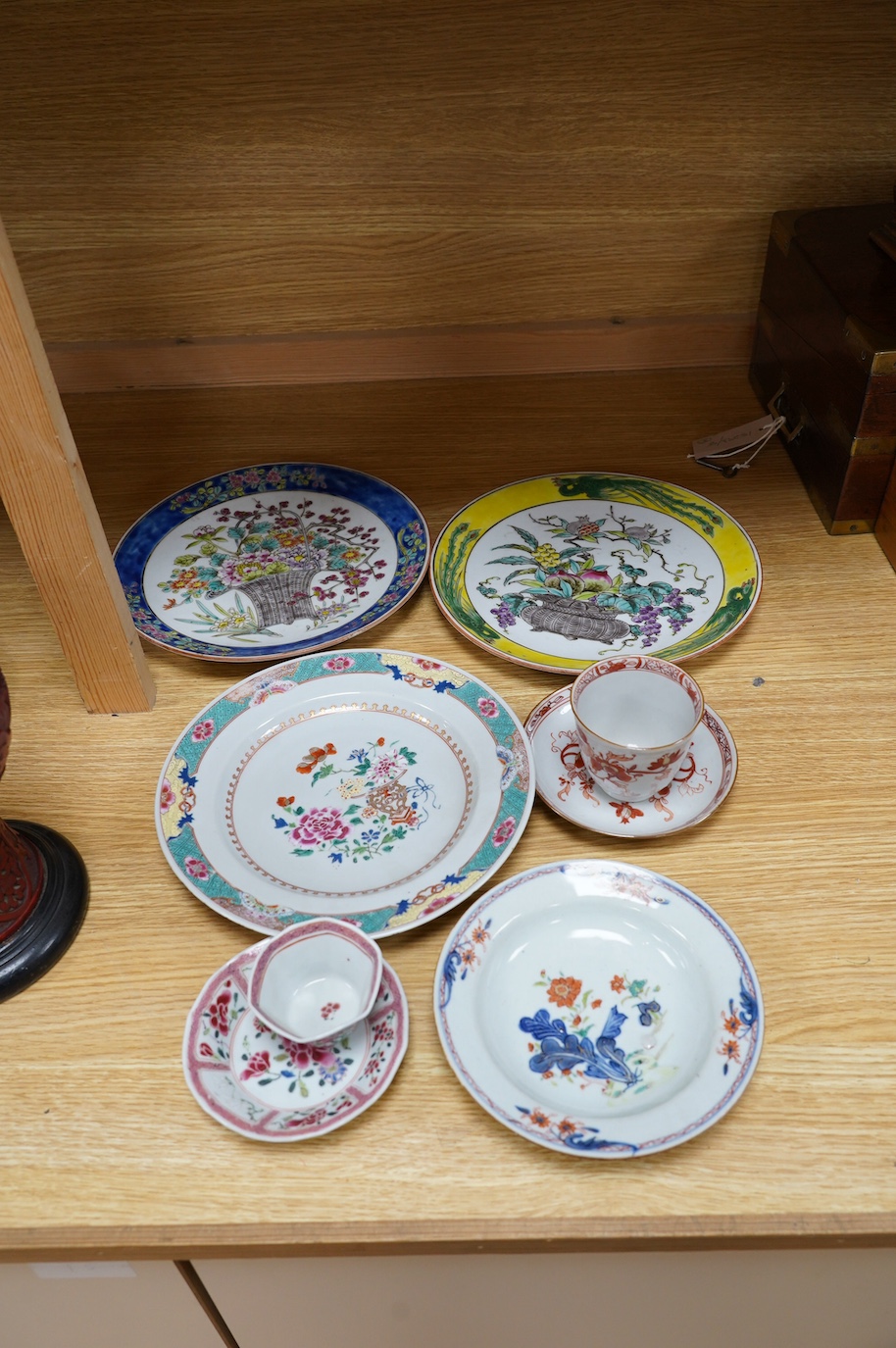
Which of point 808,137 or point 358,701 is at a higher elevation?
point 808,137

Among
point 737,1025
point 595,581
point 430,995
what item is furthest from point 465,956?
point 595,581

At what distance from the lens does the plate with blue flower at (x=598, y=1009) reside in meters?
0.53

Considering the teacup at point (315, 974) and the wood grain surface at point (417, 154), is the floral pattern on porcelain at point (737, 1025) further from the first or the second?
the wood grain surface at point (417, 154)

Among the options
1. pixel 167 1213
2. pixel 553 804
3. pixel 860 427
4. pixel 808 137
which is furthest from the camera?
pixel 808 137

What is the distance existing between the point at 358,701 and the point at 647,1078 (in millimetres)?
351

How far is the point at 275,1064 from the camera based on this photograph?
57 cm

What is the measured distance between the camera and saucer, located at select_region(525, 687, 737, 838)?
26.8 inches

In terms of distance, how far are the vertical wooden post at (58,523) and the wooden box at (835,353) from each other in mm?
613

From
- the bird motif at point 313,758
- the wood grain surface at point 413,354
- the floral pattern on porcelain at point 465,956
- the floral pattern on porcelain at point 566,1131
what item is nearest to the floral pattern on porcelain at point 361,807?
the bird motif at point 313,758

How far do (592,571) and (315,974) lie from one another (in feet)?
1.48

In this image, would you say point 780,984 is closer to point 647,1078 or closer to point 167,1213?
point 647,1078

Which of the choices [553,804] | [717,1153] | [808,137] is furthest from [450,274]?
[717,1153]

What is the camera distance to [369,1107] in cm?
55

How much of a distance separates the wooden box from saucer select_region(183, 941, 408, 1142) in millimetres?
593
